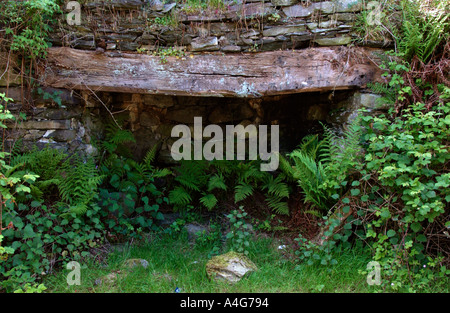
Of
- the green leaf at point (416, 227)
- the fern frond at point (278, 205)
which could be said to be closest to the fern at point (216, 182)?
the fern frond at point (278, 205)

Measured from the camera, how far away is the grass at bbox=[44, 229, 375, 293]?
2.81 meters

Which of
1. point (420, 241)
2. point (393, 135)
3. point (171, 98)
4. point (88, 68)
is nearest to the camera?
point (420, 241)

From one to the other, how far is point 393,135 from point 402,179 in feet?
1.49

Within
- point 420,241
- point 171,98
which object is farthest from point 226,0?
point 420,241

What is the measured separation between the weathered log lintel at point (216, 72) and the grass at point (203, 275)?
5.66 ft

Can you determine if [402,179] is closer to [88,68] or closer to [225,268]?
[225,268]

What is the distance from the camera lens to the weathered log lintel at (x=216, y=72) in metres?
3.62

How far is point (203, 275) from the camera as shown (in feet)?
9.74

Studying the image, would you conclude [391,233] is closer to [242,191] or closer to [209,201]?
[242,191]

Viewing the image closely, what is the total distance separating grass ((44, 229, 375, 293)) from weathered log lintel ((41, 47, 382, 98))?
1725mm

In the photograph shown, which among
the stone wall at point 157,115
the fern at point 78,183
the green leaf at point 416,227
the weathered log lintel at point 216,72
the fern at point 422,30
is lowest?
the green leaf at point 416,227

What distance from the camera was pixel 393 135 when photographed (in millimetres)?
3105

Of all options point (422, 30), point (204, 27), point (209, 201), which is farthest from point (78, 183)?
point (422, 30)

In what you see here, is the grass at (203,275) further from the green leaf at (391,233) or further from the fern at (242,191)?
the fern at (242,191)
